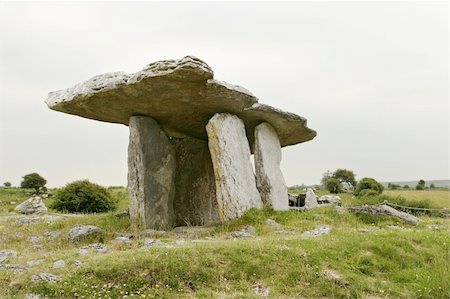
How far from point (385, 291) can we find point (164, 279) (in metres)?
3.45

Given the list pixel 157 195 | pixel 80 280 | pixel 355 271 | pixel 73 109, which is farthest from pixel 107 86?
pixel 355 271

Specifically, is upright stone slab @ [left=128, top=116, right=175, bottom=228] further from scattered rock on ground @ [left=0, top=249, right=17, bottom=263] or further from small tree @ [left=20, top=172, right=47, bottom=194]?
small tree @ [left=20, top=172, right=47, bottom=194]

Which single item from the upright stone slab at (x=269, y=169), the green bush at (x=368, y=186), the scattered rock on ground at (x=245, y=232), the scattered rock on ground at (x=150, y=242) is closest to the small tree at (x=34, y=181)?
the green bush at (x=368, y=186)

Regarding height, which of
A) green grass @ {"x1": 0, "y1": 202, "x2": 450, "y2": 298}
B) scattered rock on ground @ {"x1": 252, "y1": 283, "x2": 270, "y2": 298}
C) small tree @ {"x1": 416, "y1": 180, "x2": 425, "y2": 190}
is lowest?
scattered rock on ground @ {"x1": 252, "y1": 283, "x2": 270, "y2": 298}

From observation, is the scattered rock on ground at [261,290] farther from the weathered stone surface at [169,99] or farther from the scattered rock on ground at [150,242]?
the weathered stone surface at [169,99]

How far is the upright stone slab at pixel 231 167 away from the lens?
38.9ft

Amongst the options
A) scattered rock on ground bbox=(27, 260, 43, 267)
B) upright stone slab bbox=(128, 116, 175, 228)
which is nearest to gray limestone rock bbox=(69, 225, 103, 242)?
upright stone slab bbox=(128, 116, 175, 228)

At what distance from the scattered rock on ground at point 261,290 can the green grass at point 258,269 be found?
8cm

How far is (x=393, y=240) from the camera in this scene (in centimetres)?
877

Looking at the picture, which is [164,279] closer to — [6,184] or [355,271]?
[355,271]

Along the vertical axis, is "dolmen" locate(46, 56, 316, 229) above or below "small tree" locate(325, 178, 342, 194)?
above

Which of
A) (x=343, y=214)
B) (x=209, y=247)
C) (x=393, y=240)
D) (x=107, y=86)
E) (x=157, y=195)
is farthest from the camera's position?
(x=157, y=195)

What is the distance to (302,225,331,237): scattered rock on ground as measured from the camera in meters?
9.70

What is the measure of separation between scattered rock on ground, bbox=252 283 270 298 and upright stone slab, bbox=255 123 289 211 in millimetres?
6379
